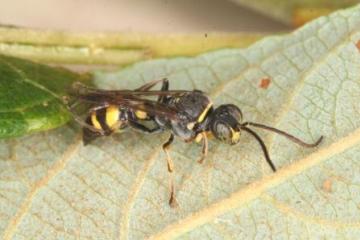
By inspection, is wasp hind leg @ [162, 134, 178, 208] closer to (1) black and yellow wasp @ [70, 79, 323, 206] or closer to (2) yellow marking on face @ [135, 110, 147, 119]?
(1) black and yellow wasp @ [70, 79, 323, 206]

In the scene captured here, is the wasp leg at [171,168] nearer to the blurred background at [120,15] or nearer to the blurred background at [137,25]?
the blurred background at [137,25]

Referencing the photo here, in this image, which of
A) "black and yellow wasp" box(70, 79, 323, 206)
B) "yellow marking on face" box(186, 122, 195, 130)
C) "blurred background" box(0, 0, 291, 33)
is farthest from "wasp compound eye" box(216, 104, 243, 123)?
"blurred background" box(0, 0, 291, 33)

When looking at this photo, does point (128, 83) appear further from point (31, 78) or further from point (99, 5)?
point (99, 5)

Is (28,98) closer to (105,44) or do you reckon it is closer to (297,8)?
(105,44)

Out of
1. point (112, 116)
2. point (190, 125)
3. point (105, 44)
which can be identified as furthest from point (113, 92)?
point (105, 44)

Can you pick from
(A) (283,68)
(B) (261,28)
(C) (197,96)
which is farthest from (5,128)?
(B) (261,28)
